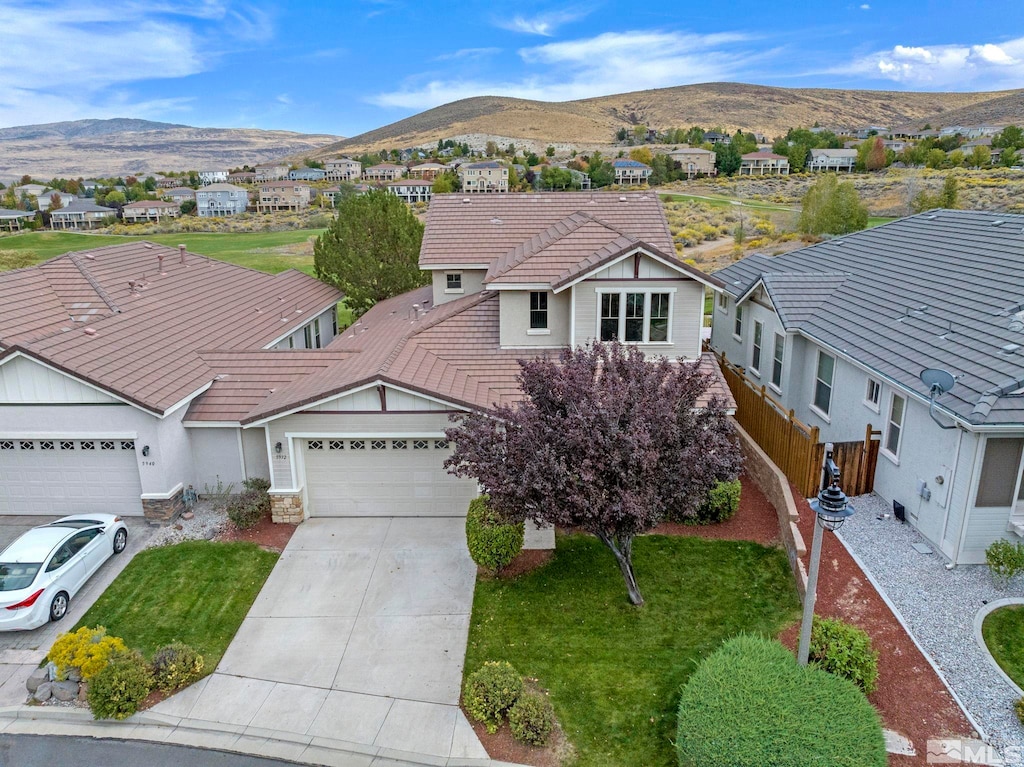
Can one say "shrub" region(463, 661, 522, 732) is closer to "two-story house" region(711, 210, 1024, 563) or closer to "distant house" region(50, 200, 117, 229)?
"two-story house" region(711, 210, 1024, 563)

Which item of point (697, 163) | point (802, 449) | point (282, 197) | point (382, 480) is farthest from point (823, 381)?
point (282, 197)

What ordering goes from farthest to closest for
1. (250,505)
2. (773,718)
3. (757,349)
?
(757,349) < (250,505) < (773,718)

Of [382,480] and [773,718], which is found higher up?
[773,718]

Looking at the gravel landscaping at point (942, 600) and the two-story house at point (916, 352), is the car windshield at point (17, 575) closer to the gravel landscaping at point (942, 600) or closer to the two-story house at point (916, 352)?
the gravel landscaping at point (942, 600)

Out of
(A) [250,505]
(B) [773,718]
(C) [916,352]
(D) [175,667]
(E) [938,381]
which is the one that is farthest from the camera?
(A) [250,505]

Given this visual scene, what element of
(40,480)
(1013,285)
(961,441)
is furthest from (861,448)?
(40,480)

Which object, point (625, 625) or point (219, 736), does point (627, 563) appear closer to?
point (625, 625)

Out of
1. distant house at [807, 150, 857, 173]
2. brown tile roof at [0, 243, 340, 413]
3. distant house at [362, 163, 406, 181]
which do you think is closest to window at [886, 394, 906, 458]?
brown tile roof at [0, 243, 340, 413]
